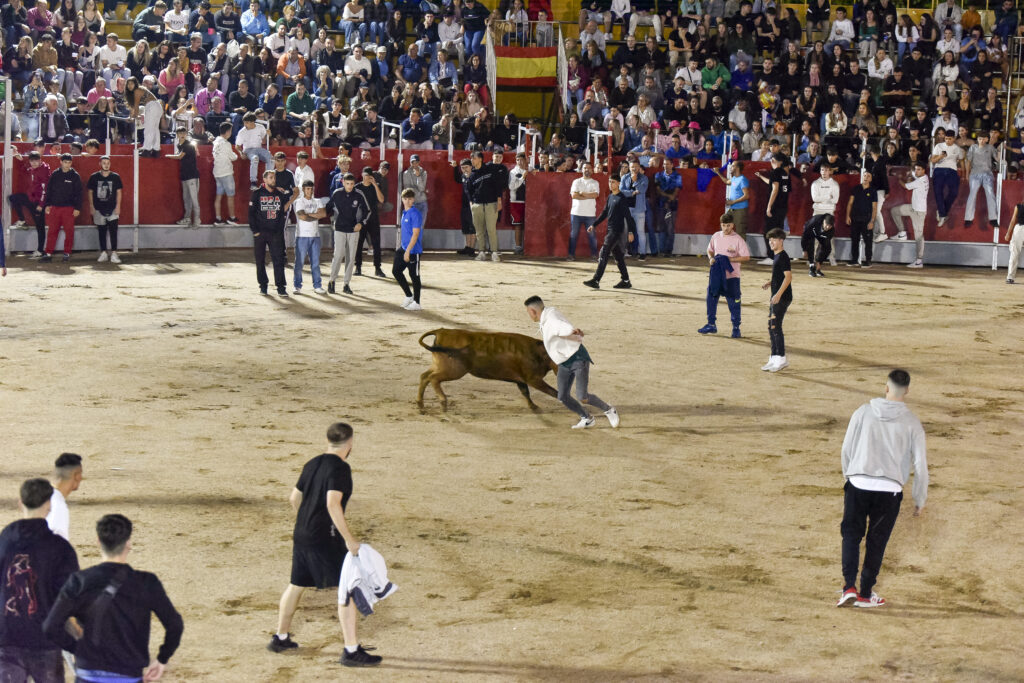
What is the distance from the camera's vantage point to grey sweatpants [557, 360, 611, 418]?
41.6 feet

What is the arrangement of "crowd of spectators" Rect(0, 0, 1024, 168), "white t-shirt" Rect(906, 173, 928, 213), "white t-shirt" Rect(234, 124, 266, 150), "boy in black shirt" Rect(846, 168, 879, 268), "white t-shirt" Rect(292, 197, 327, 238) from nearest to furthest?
"white t-shirt" Rect(292, 197, 327, 238), "boy in black shirt" Rect(846, 168, 879, 268), "white t-shirt" Rect(906, 173, 928, 213), "white t-shirt" Rect(234, 124, 266, 150), "crowd of spectators" Rect(0, 0, 1024, 168)

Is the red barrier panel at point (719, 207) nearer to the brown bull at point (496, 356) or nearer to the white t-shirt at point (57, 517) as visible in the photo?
the brown bull at point (496, 356)

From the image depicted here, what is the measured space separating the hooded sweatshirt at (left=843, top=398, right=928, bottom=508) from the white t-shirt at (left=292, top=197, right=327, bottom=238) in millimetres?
13112

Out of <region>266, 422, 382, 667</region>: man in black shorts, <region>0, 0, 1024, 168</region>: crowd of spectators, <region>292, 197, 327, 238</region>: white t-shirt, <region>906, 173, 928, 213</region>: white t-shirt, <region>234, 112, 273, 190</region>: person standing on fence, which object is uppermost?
<region>0, 0, 1024, 168</region>: crowd of spectators

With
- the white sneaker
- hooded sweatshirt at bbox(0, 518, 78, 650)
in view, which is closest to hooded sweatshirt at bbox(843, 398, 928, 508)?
hooded sweatshirt at bbox(0, 518, 78, 650)

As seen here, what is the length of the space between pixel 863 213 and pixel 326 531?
19.8 metres

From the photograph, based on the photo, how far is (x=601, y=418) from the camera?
45.4 feet

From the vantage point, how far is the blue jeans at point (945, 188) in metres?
26.7

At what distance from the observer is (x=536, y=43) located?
32.8 meters

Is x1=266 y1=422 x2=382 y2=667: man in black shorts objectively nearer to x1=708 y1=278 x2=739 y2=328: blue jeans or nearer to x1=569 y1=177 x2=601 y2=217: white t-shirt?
x1=708 y1=278 x2=739 y2=328: blue jeans

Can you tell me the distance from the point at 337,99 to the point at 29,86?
239 inches

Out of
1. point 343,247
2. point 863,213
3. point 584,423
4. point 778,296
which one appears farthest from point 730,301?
point 863,213

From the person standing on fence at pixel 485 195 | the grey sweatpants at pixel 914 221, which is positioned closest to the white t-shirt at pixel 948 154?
the grey sweatpants at pixel 914 221

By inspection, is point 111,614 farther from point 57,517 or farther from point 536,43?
point 536,43
